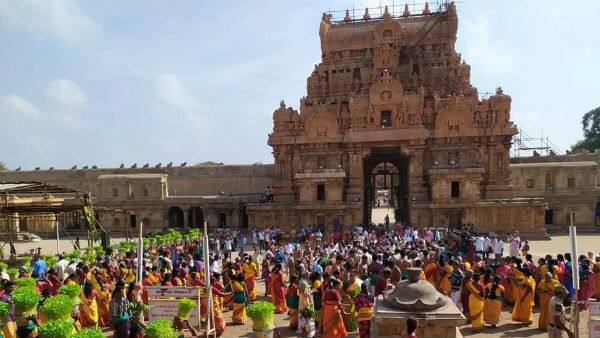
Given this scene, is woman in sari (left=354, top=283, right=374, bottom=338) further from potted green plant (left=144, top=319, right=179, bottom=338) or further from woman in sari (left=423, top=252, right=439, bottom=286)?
potted green plant (left=144, top=319, right=179, bottom=338)

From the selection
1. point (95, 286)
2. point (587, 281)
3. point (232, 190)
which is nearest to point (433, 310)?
point (587, 281)

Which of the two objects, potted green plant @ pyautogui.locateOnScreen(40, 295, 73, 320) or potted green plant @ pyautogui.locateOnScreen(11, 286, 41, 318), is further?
potted green plant @ pyautogui.locateOnScreen(11, 286, 41, 318)

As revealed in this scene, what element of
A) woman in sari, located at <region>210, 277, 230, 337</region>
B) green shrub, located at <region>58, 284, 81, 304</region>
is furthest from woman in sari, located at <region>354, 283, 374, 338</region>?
green shrub, located at <region>58, 284, 81, 304</region>

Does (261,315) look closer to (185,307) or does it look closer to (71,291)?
(185,307)

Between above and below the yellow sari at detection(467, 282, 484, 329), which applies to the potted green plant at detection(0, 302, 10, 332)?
above

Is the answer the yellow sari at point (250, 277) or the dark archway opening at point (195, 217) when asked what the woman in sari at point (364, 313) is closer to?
the yellow sari at point (250, 277)

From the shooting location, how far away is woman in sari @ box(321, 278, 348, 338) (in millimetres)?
8523

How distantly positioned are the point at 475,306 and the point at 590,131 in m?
63.2

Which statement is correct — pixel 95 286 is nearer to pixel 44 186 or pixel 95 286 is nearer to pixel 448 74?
pixel 44 186

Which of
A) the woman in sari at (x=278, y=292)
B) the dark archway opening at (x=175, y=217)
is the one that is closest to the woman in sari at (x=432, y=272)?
the woman in sari at (x=278, y=292)

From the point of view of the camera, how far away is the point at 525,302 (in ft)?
33.7

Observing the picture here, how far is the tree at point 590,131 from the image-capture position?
189ft

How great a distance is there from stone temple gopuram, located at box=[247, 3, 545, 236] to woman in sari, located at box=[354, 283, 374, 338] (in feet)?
63.5

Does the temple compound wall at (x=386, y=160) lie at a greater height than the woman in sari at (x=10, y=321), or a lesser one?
greater
